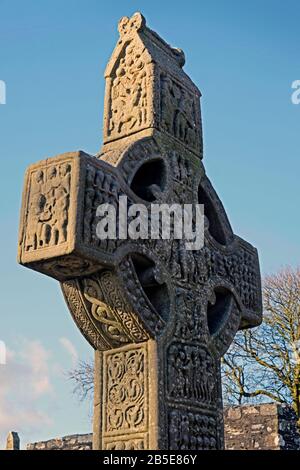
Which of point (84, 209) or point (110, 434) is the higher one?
point (84, 209)

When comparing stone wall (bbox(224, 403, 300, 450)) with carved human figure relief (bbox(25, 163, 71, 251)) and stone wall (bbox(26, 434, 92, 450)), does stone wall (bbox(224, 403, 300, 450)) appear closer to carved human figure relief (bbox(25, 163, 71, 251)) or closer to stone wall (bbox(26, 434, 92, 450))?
stone wall (bbox(26, 434, 92, 450))

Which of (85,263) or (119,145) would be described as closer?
(85,263)

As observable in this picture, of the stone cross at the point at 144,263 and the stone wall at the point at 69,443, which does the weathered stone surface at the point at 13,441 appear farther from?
the stone cross at the point at 144,263

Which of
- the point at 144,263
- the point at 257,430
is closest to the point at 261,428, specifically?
the point at 257,430

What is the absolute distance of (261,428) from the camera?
10.3 meters

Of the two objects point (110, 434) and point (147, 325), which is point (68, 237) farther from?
point (110, 434)

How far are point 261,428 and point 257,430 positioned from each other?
0.20 ft

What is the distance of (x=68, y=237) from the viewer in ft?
14.4

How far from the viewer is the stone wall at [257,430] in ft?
33.3

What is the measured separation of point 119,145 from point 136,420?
2.05m

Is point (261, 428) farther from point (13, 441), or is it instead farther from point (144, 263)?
point (144, 263)

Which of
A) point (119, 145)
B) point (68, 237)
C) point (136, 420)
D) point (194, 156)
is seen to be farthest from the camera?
point (194, 156)

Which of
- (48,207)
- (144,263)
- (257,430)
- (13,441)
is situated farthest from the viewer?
(13,441)

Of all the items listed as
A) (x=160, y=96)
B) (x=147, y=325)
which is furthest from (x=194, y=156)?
(x=147, y=325)
